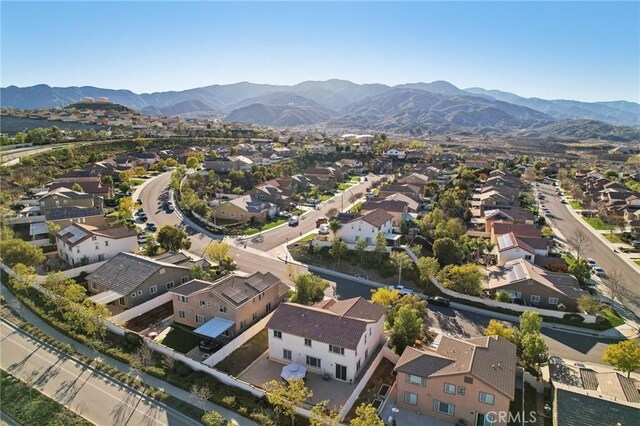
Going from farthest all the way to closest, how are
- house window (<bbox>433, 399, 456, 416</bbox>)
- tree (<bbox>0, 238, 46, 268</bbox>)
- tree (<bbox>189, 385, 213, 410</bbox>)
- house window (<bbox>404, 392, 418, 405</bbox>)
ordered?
tree (<bbox>0, 238, 46, 268</bbox>), house window (<bbox>404, 392, 418, 405</bbox>), house window (<bbox>433, 399, 456, 416</bbox>), tree (<bbox>189, 385, 213, 410</bbox>)

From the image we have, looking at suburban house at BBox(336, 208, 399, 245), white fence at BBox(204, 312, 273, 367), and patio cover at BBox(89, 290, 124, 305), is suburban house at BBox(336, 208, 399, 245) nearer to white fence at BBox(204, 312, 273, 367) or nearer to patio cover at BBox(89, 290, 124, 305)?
white fence at BBox(204, 312, 273, 367)

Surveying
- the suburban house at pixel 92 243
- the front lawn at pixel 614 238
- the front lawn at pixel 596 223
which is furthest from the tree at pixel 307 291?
the front lawn at pixel 596 223

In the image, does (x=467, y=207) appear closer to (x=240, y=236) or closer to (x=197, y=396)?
(x=240, y=236)

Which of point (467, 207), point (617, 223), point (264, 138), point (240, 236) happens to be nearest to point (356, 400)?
point (240, 236)

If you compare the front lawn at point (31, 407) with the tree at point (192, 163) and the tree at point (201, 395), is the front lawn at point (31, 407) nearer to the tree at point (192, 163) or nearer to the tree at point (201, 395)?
the tree at point (201, 395)

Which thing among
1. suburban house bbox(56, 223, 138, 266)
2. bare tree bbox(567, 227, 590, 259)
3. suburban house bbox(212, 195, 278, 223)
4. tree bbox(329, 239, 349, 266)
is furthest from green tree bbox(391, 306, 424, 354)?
suburban house bbox(212, 195, 278, 223)

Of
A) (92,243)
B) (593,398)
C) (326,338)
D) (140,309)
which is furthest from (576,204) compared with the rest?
(92,243)
